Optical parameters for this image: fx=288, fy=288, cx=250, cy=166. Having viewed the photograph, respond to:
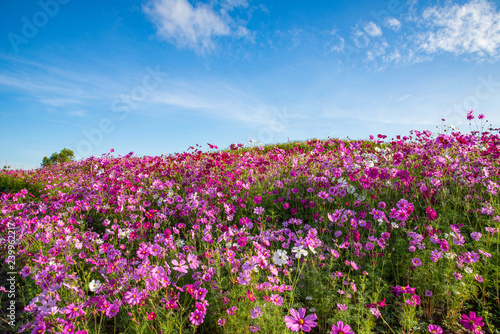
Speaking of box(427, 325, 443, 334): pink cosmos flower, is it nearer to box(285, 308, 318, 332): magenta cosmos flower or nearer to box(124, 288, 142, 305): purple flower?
box(285, 308, 318, 332): magenta cosmos flower

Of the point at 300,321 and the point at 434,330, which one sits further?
the point at 434,330

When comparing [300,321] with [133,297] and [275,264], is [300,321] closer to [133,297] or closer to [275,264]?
[275,264]

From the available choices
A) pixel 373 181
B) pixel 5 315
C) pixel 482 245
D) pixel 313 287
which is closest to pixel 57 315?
pixel 5 315

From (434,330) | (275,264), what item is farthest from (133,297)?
(434,330)

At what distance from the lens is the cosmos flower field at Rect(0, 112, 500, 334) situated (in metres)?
2.29

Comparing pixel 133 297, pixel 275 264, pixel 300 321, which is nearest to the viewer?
pixel 300 321

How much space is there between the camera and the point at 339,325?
67.1 inches

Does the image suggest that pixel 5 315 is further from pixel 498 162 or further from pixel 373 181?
pixel 498 162

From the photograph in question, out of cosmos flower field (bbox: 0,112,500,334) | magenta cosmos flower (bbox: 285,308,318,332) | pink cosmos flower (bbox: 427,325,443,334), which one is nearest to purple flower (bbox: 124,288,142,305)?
cosmos flower field (bbox: 0,112,500,334)

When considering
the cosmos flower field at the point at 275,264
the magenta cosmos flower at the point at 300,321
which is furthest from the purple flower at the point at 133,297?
the magenta cosmos flower at the point at 300,321

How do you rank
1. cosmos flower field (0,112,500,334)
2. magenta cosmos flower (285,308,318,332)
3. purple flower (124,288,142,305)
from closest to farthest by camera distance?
1. magenta cosmos flower (285,308,318,332)
2. purple flower (124,288,142,305)
3. cosmos flower field (0,112,500,334)

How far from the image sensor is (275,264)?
259 centimetres

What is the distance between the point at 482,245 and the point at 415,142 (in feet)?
14.7

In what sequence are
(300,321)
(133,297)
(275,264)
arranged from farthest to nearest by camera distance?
(275,264) → (133,297) → (300,321)
